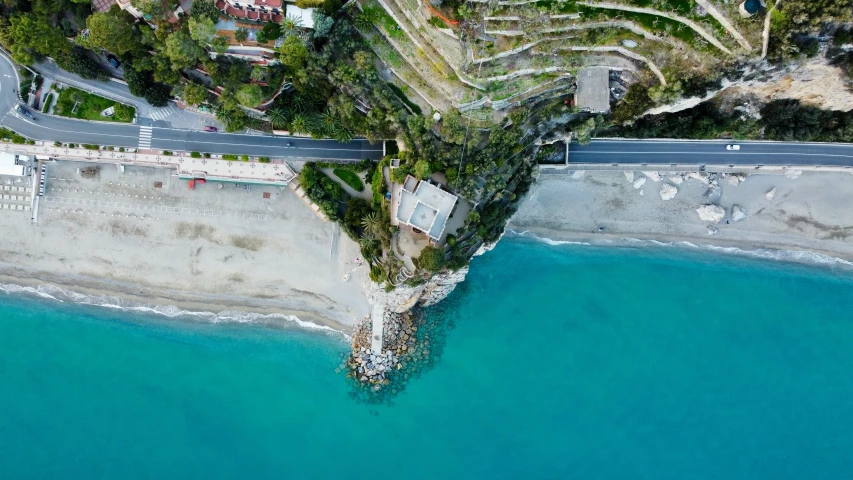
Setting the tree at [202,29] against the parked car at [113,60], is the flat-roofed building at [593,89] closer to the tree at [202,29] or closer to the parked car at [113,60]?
the tree at [202,29]

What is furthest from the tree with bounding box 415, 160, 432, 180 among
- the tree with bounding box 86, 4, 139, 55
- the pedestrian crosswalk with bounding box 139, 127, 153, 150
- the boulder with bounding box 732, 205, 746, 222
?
the boulder with bounding box 732, 205, 746, 222

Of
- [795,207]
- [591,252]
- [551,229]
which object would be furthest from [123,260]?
[795,207]

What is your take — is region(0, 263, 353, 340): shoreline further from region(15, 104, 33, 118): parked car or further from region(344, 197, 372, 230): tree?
region(15, 104, 33, 118): parked car

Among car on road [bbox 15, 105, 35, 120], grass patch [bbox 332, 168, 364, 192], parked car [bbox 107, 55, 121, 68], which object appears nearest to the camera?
parked car [bbox 107, 55, 121, 68]

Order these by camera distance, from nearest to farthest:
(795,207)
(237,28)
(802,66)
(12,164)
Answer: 1. (802,66)
2. (237,28)
3. (12,164)
4. (795,207)

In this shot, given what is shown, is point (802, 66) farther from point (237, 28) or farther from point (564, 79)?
point (237, 28)

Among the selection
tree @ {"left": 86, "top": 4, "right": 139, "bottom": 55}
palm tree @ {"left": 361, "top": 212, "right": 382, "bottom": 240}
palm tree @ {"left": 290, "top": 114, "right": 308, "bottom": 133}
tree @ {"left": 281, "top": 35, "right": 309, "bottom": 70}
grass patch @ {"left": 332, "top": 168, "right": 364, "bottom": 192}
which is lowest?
palm tree @ {"left": 361, "top": 212, "right": 382, "bottom": 240}
